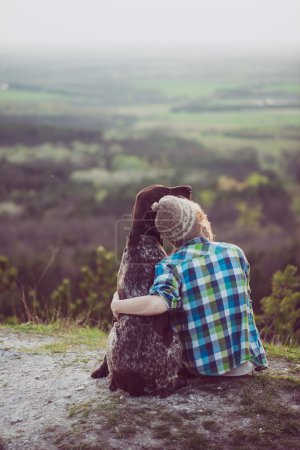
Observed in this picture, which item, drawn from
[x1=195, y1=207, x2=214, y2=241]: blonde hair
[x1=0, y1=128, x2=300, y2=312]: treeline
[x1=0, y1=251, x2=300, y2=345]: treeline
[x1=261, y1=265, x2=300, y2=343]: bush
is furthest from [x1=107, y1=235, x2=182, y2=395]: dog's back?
[x1=0, y1=128, x2=300, y2=312]: treeline

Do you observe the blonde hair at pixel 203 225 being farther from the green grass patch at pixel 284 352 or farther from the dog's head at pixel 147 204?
the green grass patch at pixel 284 352

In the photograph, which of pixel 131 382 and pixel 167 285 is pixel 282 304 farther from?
pixel 167 285

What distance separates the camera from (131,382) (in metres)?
4.50

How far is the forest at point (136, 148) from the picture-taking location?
40.3 meters

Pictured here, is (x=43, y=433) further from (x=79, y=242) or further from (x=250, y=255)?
(x=79, y=242)

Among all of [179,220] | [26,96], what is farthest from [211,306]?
[26,96]

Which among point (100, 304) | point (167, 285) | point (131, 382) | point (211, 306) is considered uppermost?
point (167, 285)

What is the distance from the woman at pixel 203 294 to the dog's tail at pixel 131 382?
0.38 meters

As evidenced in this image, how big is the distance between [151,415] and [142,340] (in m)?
0.51

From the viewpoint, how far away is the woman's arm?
167 inches

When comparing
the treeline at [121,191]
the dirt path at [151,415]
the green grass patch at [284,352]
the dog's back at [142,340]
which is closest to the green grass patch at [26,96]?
the treeline at [121,191]

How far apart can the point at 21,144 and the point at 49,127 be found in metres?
11.3

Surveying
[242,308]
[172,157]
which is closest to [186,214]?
[242,308]

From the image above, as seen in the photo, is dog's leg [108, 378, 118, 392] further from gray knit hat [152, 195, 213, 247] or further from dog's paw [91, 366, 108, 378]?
gray knit hat [152, 195, 213, 247]
